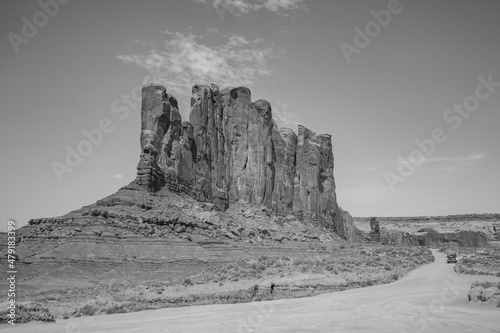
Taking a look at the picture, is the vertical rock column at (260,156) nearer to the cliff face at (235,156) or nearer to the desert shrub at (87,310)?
the cliff face at (235,156)

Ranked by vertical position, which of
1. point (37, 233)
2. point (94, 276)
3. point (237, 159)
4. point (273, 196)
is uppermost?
point (237, 159)

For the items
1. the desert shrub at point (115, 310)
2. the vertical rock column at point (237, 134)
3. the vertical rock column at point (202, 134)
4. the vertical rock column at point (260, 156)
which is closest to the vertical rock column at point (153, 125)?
the vertical rock column at point (202, 134)

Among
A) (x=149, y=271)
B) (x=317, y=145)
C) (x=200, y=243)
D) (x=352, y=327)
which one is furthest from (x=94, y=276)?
(x=317, y=145)

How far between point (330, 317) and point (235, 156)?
224 feet

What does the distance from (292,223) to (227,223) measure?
74.3 ft

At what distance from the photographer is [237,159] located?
269 ft

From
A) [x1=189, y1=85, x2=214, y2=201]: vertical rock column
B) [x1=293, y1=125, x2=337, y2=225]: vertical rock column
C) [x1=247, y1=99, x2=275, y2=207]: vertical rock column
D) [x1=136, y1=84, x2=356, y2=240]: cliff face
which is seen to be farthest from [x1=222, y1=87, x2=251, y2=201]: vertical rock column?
[x1=293, y1=125, x2=337, y2=225]: vertical rock column

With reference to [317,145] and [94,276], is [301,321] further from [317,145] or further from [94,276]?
[317,145]

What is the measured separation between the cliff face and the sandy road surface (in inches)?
1508

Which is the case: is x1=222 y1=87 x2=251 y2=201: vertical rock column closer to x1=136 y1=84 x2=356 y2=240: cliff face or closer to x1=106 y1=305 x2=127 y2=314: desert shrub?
x1=136 y1=84 x2=356 y2=240: cliff face

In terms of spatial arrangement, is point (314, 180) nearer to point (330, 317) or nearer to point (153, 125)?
point (153, 125)

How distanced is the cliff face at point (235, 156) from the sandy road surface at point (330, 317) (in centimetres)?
3829

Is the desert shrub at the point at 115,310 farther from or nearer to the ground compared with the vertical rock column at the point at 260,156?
nearer to the ground

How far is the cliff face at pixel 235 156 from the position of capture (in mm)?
61125
